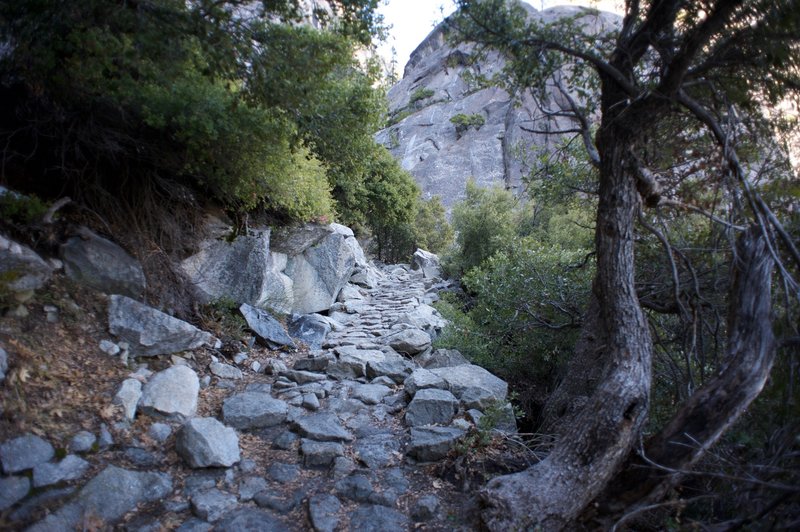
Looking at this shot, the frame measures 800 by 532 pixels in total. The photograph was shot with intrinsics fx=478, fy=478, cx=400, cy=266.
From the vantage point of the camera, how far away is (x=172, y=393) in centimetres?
439

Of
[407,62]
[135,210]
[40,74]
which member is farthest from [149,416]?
[407,62]

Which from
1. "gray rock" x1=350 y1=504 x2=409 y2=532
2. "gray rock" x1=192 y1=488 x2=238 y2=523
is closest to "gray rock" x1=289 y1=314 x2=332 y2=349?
"gray rock" x1=192 y1=488 x2=238 y2=523

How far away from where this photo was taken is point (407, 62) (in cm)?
5262

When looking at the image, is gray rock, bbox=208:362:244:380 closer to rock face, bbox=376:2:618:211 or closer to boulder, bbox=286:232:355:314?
boulder, bbox=286:232:355:314

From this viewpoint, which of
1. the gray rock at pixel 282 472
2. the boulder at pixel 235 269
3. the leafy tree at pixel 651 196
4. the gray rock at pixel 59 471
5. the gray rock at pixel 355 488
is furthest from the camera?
the boulder at pixel 235 269

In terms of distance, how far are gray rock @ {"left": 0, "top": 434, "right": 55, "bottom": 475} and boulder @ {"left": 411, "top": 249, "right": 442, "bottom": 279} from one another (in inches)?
575

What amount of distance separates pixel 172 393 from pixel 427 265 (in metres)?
14.7

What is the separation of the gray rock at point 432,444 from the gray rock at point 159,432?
6.60ft

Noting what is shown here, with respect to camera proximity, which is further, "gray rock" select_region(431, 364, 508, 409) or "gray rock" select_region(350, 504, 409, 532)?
"gray rock" select_region(431, 364, 508, 409)

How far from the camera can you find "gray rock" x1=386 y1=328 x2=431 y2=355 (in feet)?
24.0

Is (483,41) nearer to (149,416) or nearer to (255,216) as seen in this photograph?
(149,416)

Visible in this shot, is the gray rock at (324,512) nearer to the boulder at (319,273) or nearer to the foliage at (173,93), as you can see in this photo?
the foliage at (173,93)

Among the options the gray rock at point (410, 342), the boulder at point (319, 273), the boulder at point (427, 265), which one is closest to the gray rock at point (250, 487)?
the gray rock at point (410, 342)

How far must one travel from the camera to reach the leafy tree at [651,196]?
296 cm
